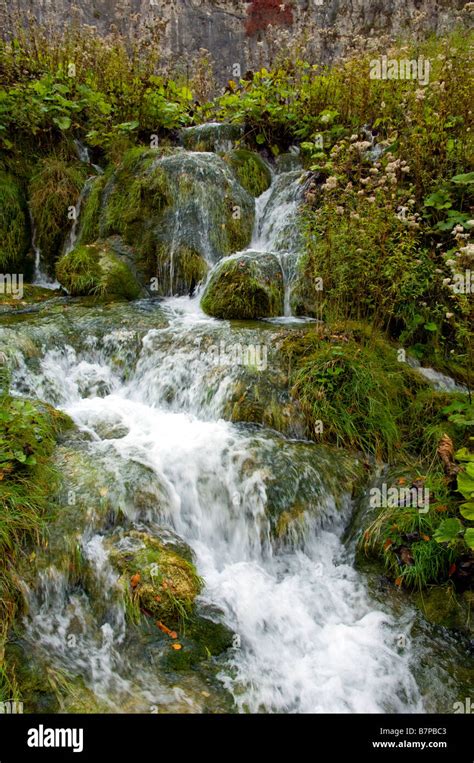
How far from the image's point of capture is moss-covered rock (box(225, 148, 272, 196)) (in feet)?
25.8

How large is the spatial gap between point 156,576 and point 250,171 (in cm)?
684

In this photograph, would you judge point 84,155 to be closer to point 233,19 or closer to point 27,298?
point 27,298

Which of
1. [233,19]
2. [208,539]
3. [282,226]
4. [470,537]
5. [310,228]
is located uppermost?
[233,19]

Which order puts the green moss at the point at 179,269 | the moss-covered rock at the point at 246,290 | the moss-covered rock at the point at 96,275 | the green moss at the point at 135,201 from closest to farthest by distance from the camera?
the moss-covered rock at the point at 246,290
the moss-covered rock at the point at 96,275
the green moss at the point at 179,269
the green moss at the point at 135,201

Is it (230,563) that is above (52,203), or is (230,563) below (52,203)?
below

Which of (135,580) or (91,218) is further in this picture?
(91,218)

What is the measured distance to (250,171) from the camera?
314 inches

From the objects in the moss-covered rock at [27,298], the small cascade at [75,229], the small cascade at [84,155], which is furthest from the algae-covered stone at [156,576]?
the small cascade at [84,155]

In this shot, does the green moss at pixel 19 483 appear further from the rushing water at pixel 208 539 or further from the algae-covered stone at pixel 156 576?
the algae-covered stone at pixel 156 576

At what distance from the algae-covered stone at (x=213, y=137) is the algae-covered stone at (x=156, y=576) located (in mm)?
7522

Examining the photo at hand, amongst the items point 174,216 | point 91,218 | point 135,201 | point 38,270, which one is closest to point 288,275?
point 174,216

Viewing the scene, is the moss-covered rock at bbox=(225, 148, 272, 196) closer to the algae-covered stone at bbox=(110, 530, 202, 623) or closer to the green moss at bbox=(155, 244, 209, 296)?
the green moss at bbox=(155, 244, 209, 296)

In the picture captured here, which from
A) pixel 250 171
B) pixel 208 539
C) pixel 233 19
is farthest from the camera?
pixel 233 19

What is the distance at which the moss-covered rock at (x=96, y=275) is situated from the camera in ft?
22.1
